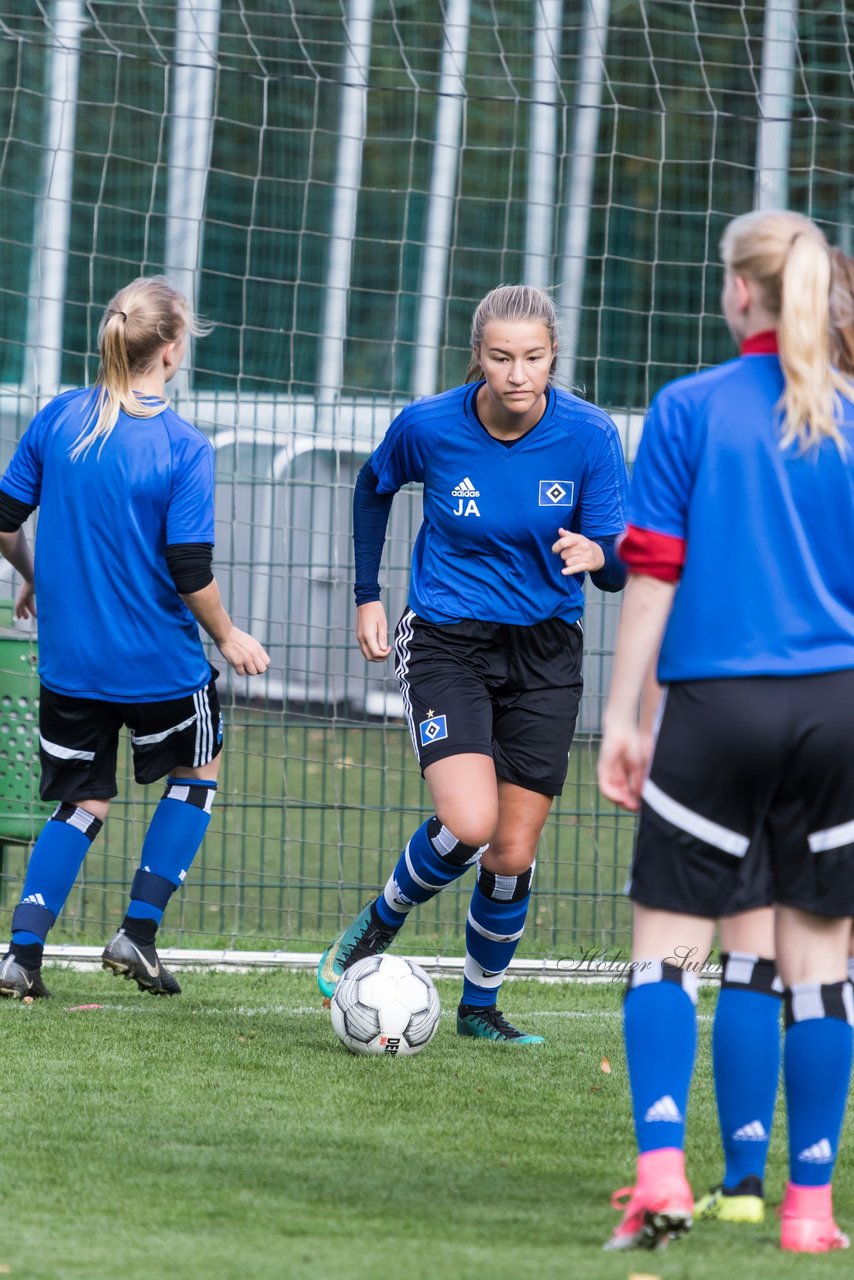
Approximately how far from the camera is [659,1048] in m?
2.95

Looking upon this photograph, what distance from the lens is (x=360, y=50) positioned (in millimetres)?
7383

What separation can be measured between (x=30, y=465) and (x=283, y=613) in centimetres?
193

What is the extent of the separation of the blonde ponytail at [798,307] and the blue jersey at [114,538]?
259 cm

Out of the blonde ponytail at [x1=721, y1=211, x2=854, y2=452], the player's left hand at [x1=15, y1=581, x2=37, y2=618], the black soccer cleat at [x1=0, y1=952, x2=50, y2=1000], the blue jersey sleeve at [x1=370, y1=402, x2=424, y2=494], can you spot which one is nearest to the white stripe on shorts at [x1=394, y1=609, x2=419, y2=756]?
the blue jersey sleeve at [x1=370, y1=402, x2=424, y2=494]

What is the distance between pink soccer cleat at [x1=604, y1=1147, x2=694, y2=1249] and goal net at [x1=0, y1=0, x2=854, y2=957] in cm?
388

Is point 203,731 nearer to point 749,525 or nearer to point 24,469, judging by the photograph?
point 24,469

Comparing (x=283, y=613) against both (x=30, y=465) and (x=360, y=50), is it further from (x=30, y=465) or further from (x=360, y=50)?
(x=360, y=50)

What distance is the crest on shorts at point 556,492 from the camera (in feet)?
15.8

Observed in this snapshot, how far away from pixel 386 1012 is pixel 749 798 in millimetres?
2133

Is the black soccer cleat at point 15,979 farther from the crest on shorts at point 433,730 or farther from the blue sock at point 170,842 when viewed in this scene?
the crest on shorts at point 433,730

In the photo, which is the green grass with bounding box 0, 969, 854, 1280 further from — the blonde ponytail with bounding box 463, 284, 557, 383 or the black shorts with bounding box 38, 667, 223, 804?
the blonde ponytail with bounding box 463, 284, 557, 383

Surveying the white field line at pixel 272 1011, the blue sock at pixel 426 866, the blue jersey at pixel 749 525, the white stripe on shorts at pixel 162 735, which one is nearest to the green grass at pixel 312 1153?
the white field line at pixel 272 1011

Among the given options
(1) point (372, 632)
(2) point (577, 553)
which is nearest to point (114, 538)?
(1) point (372, 632)

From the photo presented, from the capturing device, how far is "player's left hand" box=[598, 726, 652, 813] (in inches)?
115
